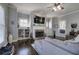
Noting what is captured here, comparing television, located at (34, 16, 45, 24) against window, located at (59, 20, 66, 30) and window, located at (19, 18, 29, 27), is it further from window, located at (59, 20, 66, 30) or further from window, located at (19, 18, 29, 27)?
window, located at (59, 20, 66, 30)

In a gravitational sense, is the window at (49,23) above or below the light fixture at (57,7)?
below

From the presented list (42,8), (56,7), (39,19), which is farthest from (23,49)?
(56,7)

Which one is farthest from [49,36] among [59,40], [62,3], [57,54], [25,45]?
[62,3]

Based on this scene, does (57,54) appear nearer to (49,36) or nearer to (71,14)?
(49,36)

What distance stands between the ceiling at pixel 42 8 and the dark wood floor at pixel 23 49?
700mm

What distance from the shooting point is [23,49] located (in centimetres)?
211

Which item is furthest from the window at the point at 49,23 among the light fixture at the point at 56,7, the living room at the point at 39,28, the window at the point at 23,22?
the window at the point at 23,22

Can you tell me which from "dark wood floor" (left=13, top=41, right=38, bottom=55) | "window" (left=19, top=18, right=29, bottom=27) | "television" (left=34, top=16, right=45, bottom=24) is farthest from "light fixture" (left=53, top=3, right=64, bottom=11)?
"dark wood floor" (left=13, top=41, right=38, bottom=55)

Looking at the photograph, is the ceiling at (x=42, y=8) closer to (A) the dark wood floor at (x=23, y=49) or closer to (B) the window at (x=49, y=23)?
(B) the window at (x=49, y=23)

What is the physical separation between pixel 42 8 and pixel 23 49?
0.95 m

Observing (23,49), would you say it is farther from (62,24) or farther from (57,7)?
(57,7)

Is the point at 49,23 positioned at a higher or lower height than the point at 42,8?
lower

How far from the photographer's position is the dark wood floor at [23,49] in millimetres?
2105

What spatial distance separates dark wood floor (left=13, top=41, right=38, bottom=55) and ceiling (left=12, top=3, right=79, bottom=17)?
0.70 m
